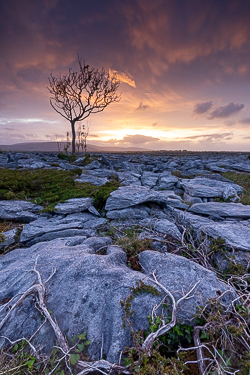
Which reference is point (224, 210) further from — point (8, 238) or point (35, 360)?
point (8, 238)

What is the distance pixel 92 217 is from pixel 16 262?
3127 mm

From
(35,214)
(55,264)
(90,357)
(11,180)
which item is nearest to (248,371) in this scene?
(90,357)

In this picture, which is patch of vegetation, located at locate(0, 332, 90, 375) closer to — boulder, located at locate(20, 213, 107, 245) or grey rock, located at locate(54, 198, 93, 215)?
boulder, located at locate(20, 213, 107, 245)

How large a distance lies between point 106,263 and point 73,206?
13.5 feet

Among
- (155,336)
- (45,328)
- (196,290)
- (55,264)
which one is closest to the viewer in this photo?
(155,336)

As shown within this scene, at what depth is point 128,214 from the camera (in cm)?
664

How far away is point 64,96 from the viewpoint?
36.6 m

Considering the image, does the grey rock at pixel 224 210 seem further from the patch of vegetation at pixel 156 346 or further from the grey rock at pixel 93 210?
the patch of vegetation at pixel 156 346

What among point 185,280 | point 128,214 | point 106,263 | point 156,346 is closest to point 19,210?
point 128,214

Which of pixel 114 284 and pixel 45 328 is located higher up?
pixel 114 284

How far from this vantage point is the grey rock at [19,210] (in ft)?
22.6

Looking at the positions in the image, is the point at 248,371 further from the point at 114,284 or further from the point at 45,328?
the point at 45,328

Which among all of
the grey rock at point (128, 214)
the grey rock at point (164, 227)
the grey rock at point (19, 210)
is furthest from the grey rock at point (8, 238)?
the grey rock at point (164, 227)

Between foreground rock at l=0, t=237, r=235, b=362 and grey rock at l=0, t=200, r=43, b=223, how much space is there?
289 centimetres
